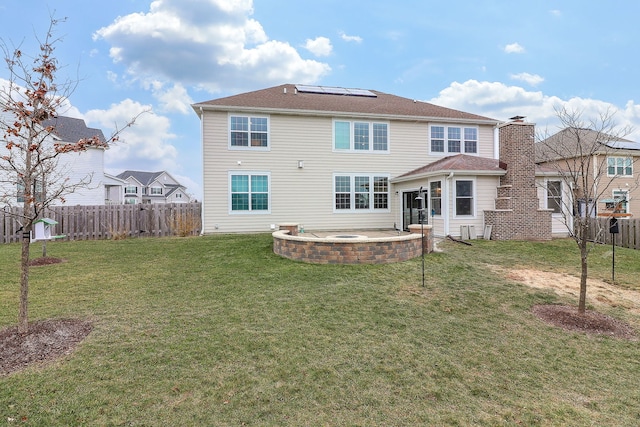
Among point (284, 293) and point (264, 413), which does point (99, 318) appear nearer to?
point (284, 293)

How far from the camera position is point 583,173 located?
5168 millimetres

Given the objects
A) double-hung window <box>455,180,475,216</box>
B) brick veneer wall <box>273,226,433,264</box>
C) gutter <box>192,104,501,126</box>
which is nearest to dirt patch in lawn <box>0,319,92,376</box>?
brick veneer wall <box>273,226,433,264</box>

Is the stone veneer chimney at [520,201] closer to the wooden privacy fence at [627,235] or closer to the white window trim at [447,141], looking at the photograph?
the wooden privacy fence at [627,235]

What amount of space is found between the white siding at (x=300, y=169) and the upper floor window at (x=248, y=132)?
0.25 meters

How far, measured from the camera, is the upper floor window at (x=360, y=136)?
1564 centimetres

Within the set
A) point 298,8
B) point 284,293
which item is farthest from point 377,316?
point 298,8

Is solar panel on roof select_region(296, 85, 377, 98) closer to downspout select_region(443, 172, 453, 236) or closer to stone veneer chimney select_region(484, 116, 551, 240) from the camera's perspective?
downspout select_region(443, 172, 453, 236)

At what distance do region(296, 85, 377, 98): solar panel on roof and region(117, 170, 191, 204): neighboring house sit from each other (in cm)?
3555

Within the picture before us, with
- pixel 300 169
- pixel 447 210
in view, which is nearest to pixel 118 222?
pixel 300 169

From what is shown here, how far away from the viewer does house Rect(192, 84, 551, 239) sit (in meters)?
13.0

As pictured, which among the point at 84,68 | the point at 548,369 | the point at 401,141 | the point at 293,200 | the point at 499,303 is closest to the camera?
the point at 548,369

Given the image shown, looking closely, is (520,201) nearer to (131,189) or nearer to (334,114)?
(334,114)

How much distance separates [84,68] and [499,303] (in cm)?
771

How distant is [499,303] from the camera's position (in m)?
5.91
